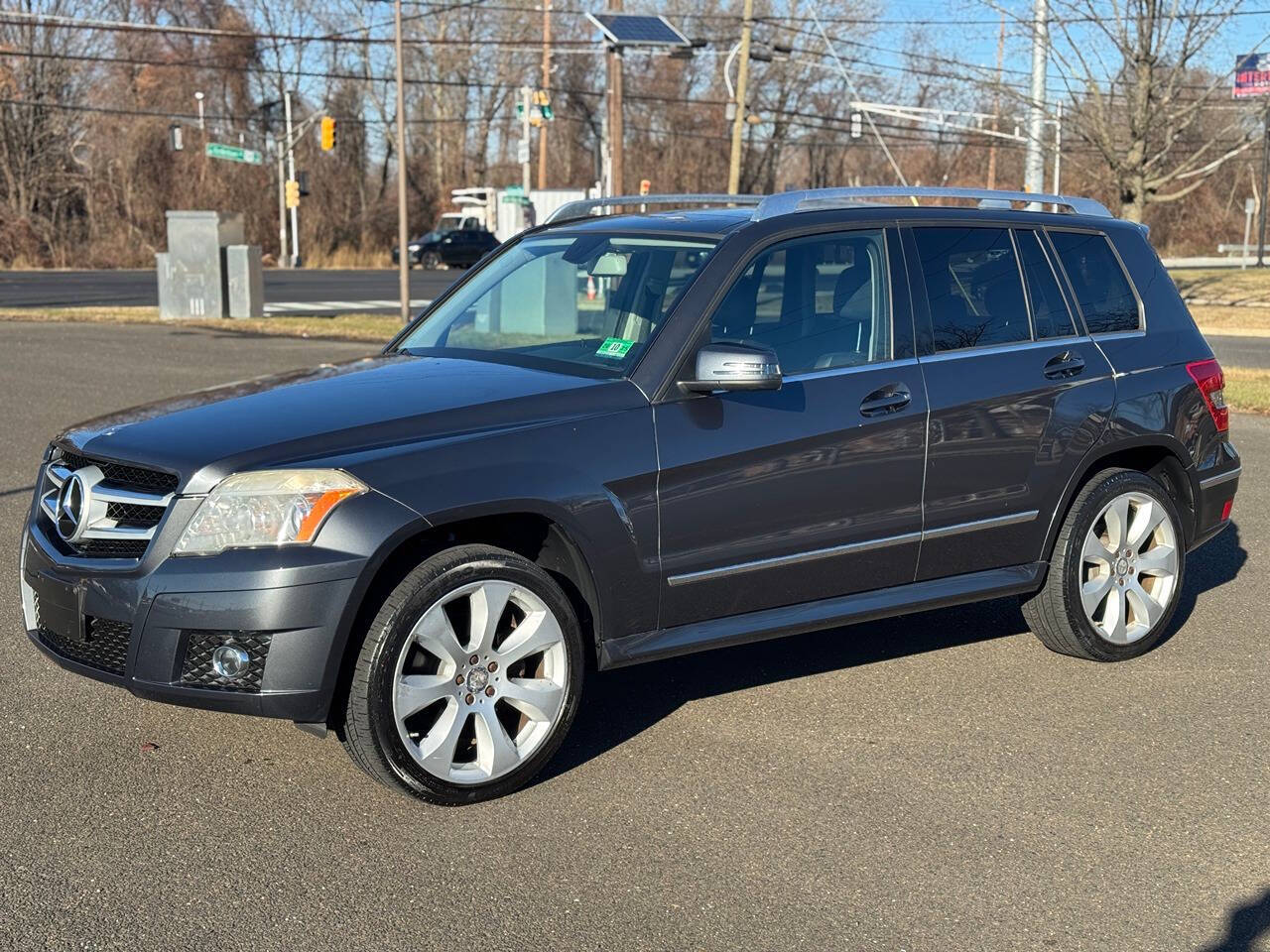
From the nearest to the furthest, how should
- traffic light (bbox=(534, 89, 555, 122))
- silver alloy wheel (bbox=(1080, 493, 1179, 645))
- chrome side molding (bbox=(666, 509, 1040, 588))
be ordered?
chrome side molding (bbox=(666, 509, 1040, 588)) < silver alloy wheel (bbox=(1080, 493, 1179, 645)) < traffic light (bbox=(534, 89, 555, 122))

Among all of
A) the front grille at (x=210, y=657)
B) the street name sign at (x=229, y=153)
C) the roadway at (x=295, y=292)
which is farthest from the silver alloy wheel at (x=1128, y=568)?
the street name sign at (x=229, y=153)

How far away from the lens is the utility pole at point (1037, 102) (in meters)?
22.5

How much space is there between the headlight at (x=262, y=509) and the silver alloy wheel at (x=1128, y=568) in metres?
3.24

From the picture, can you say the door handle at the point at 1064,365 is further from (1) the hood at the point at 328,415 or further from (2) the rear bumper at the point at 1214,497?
(1) the hood at the point at 328,415

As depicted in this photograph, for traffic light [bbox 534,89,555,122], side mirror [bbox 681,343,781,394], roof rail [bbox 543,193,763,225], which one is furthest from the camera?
traffic light [bbox 534,89,555,122]

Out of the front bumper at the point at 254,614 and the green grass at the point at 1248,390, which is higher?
the front bumper at the point at 254,614

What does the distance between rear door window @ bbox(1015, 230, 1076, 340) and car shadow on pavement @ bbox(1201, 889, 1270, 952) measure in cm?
265

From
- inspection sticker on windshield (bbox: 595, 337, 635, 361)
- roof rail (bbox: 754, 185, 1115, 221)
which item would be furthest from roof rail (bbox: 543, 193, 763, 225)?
inspection sticker on windshield (bbox: 595, 337, 635, 361)

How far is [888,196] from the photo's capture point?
18.9 feet

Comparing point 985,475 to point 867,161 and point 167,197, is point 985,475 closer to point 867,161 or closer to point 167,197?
point 167,197

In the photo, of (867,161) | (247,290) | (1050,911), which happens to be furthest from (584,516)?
(867,161)

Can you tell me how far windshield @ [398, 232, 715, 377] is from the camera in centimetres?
521

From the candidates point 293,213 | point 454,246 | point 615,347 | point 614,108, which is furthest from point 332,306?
point 293,213

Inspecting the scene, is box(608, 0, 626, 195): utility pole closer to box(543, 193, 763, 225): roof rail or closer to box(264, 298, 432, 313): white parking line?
box(264, 298, 432, 313): white parking line
